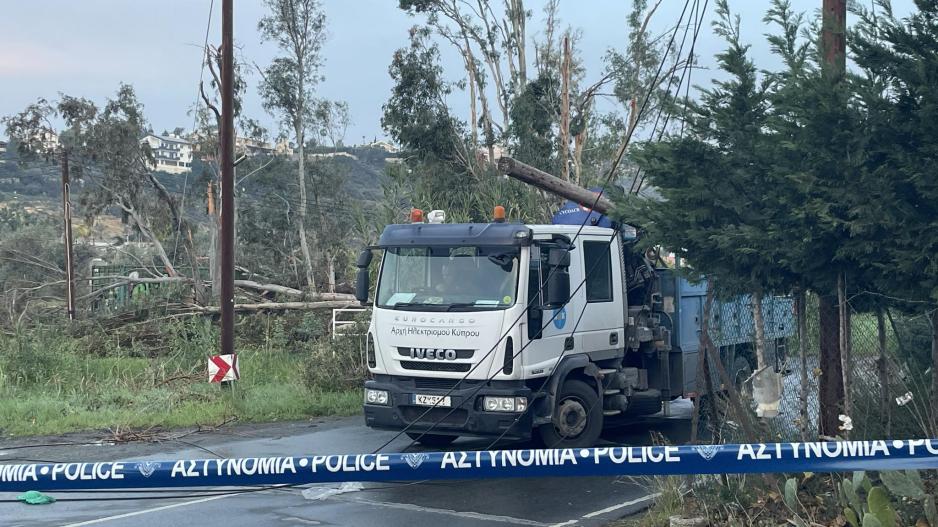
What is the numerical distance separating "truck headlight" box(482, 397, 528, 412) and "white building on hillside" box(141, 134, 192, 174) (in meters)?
29.4

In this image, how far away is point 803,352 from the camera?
7.50m

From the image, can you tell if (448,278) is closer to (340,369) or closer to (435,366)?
(435,366)

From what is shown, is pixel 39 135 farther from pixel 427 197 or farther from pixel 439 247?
pixel 439 247

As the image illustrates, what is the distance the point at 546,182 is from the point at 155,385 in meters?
9.24

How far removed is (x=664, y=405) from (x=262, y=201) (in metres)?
34.1

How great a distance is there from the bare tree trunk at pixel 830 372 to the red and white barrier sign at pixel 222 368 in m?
10.1

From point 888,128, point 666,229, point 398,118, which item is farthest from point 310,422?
point 398,118

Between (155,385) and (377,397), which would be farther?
(155,385)

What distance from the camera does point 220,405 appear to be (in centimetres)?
1463

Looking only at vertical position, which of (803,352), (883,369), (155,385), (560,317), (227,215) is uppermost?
(227,215)

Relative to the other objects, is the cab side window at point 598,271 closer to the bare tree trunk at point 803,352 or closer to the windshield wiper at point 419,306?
the windshield wiper at point 419,306

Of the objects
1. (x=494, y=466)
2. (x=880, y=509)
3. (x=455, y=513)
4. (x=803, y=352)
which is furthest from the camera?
(x=455, y=513)

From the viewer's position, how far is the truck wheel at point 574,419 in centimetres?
998

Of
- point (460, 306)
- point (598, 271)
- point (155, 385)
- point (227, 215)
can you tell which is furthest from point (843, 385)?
point (155, 385)
